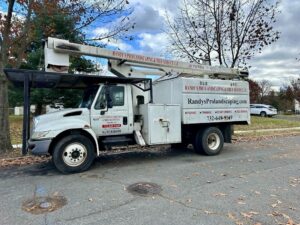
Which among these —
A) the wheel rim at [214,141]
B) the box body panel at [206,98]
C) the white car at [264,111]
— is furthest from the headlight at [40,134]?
the white car at [264,111]

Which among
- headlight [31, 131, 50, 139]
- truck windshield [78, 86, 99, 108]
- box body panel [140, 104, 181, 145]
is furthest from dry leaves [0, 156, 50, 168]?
box body panel [140, 104, 181, 145]

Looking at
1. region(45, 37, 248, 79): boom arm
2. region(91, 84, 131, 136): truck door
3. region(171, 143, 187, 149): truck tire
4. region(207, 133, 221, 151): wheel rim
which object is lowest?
region(171, 143, 187, 149): truck tire

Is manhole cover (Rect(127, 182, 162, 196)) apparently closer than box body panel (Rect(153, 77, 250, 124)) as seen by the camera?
Yes

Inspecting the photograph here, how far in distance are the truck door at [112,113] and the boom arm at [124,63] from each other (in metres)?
1.05

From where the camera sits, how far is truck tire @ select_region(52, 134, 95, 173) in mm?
7551

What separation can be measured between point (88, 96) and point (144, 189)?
141 inches

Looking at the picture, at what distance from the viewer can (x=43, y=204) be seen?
5383mm

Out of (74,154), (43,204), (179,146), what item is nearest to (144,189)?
(43,204)

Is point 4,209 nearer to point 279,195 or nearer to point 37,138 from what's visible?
point 37,138

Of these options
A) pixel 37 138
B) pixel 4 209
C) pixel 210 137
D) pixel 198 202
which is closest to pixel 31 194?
pixel 4 209

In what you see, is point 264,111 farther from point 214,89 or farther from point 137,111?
point 137,111

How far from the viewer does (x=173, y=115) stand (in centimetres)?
938

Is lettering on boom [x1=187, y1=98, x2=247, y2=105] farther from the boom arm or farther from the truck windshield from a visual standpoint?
the truck windshield

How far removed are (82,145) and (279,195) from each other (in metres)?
4.70
